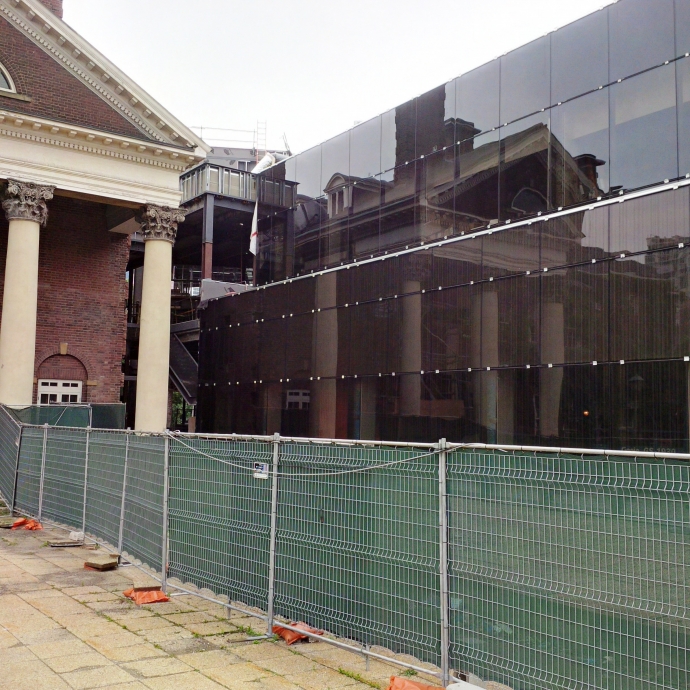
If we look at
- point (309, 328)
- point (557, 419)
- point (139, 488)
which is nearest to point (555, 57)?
point (557, 419)

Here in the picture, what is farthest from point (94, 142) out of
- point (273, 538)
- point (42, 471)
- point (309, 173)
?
point (273, 538)

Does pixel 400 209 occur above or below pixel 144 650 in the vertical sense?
above

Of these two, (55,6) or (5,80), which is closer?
(5,80)

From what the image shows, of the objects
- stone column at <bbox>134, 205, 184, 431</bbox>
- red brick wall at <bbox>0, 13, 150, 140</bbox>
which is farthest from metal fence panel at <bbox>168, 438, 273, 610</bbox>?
red brick wall at <bbox>0, 13, 150, 140</bbox>

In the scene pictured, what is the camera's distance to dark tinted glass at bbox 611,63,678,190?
1562 cm

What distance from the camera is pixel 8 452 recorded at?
17000 millimetres

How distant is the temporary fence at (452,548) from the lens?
14.9 feet

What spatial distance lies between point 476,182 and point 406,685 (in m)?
16.1

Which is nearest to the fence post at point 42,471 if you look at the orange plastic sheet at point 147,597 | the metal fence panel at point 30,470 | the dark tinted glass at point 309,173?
the metal fence panel at point 30,470

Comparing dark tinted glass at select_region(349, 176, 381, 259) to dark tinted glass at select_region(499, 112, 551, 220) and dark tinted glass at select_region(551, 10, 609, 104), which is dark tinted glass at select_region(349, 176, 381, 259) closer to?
dark tinted glass at select_region(499, 112, 551, 220)

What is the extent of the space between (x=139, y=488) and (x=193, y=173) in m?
31.3

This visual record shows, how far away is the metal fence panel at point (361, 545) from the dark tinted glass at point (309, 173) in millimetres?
20250

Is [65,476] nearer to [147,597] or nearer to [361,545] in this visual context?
[147,597]

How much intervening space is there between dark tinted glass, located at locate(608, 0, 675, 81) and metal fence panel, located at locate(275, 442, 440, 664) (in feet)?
43.5
